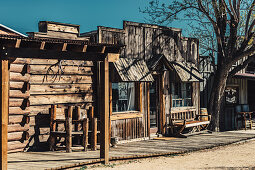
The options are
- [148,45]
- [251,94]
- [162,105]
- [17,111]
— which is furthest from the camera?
[251,94]

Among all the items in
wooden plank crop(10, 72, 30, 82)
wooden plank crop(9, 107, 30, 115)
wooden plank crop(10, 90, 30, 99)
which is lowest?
wooden plank crop(9, 107, 30, 115)

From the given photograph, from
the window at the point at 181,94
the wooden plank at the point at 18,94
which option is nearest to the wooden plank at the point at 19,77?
the wooden plank at the point at 18,94

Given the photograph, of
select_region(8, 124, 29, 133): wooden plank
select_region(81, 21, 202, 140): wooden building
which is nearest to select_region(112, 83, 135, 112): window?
select_region(81, 21, 202, 140): wooden building

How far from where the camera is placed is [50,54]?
8516mm

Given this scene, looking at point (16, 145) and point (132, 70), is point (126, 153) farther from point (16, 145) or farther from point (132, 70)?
point (132, 70)

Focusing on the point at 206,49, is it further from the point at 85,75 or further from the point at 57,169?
the point at 57,169

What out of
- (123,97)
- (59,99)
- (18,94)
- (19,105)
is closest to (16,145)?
(19,105)

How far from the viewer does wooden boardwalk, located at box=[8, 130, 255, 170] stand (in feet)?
28.4

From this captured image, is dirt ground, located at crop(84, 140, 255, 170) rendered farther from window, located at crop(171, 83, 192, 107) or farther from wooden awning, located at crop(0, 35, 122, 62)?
window, located at crop(171, 83, 192, 107)

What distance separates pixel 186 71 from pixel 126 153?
19.4 ft

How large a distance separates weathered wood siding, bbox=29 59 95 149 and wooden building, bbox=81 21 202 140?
2.99 feet

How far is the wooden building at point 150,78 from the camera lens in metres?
12.6

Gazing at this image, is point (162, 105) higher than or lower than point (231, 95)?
lower

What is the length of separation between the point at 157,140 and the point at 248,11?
22.3 ft
